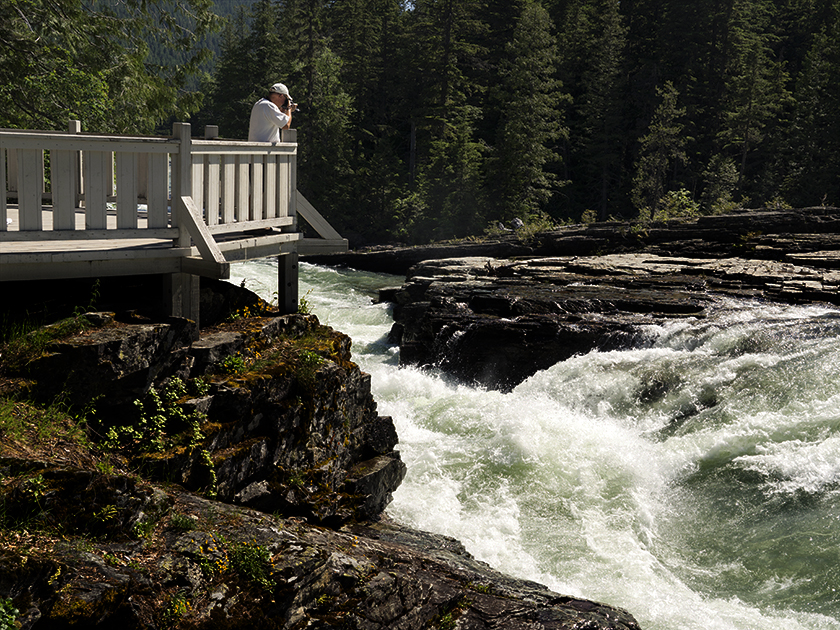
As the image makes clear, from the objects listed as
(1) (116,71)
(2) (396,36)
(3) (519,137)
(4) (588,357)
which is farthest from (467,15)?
(4) (588,357)

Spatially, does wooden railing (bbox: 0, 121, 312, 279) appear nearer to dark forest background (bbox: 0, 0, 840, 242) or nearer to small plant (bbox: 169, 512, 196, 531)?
small plant (bbox: 169, 512, 196, 531)

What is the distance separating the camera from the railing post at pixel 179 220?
237 inches

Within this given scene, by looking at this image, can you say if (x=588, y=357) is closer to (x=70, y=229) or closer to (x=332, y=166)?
(x=70, y=229)

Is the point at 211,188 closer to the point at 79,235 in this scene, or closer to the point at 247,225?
the point at 247,225

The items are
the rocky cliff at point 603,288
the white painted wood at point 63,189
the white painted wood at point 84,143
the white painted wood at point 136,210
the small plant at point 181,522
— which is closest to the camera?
the small plant at point 181,522

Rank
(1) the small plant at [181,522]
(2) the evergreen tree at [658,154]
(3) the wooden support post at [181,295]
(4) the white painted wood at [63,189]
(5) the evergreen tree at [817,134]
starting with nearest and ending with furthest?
(1) the small plant at [181,522] → (4) the white painted wood at [63,189] → (3) the wooden support post at [181,295] → (2) the evergreen tree at [658,154] → (5) the evergreen tree at [817,134]

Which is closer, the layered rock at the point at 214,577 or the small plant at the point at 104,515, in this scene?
the layered rock at the point at 214,577

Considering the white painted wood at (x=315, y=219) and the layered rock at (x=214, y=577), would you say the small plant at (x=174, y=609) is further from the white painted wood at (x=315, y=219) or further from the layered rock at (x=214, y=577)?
the white painted wood at (x=315, y=219)

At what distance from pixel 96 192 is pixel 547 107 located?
43.3 metres

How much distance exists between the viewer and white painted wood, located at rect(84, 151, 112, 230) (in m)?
5.61

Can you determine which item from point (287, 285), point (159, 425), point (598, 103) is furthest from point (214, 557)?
point (598, 103)

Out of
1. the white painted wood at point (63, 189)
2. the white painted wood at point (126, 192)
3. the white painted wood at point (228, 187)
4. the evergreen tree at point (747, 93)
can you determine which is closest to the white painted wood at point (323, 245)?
the white painted wood at point (228, 187)

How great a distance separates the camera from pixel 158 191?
604cm

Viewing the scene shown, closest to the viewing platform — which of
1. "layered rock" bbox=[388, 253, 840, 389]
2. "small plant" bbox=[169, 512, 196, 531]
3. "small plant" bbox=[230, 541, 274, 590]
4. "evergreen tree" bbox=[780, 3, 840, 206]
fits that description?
"small plant" bbox=[169, 512, 196, 531]
